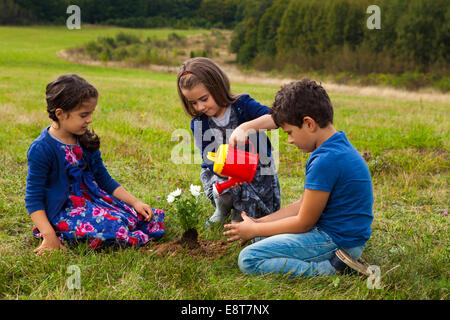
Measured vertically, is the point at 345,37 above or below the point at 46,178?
above

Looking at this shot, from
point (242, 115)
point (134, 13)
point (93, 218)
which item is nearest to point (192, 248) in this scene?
point (93, 218)

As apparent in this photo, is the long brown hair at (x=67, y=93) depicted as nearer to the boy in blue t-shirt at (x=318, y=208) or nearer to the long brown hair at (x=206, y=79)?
the long brown hair at (x=206, y=79)

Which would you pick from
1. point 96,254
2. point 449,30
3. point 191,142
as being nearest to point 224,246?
point 96,254

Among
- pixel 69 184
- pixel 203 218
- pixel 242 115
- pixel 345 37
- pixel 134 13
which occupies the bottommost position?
pixel 203 218

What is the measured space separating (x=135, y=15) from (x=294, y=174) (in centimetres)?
4441

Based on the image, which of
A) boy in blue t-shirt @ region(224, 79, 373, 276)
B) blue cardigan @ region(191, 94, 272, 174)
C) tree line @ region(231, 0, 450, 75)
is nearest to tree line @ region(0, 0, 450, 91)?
tree line @ region(231, 0, 450, 75)

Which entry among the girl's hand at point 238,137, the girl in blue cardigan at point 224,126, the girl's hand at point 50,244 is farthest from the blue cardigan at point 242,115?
the girl's hand at point 50,244

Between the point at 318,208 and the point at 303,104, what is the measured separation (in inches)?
23.4

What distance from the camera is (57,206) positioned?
9.46ft

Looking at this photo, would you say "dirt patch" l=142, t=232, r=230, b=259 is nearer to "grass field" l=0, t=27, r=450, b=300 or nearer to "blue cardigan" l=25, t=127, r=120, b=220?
"grass field" l=0, t=27, r=450, b=300

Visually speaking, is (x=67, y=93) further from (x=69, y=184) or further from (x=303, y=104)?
(x=303, y=104)

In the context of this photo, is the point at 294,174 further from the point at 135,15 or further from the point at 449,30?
the point at 135,15

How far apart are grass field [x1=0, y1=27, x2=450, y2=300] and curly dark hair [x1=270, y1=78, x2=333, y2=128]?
918 millimetres

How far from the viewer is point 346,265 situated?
2502 mm
